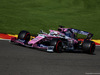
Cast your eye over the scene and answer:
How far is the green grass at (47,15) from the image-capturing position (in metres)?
17.5

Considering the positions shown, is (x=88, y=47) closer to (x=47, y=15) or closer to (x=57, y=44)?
(x=57, y=44)

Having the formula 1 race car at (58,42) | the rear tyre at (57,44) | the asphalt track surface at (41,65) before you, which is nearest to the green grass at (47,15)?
the formula 1 race car at (58,42)

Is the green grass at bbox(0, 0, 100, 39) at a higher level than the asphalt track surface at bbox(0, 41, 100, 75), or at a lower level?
higher

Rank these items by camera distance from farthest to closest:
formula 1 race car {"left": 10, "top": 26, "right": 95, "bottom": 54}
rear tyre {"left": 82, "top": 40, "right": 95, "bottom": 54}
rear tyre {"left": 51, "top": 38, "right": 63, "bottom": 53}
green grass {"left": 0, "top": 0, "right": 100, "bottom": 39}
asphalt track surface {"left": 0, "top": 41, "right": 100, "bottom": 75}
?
green grass {"left": 0, "top": 0, "right": 100, "bottom": 39}, rear tyre {"left": 82, "top": 40, "right": 95, "bottom": 54}, formula 1 race car {"left": 10, "top": 26, "right": 95, "bottom": 54}, rear tyre {"left": 51, "top": 38, "right": 63, "bottom": 53}, asphalt track surface {"left": 0, "top": 41, "right": 100, "bottom": 75}

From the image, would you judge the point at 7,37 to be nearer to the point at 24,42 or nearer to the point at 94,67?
the point at 24,42

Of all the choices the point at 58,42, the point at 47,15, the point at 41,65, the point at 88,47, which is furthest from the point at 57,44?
the point at 47,15

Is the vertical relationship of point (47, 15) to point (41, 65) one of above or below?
above

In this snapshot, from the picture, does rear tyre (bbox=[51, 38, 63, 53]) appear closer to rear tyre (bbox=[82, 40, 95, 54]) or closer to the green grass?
rear tyre (bbox=[82, 40, 95, 54])

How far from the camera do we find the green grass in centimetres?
1747

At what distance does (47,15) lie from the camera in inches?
858

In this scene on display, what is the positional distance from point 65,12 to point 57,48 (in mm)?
13407

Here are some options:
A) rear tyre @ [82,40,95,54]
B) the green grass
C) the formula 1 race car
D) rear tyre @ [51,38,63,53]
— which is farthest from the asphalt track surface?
the green grass

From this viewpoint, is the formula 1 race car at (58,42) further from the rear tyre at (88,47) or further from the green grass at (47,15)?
the green grass at (47,15)

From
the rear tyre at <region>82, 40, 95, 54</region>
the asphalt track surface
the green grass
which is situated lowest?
the asphalt track surface
